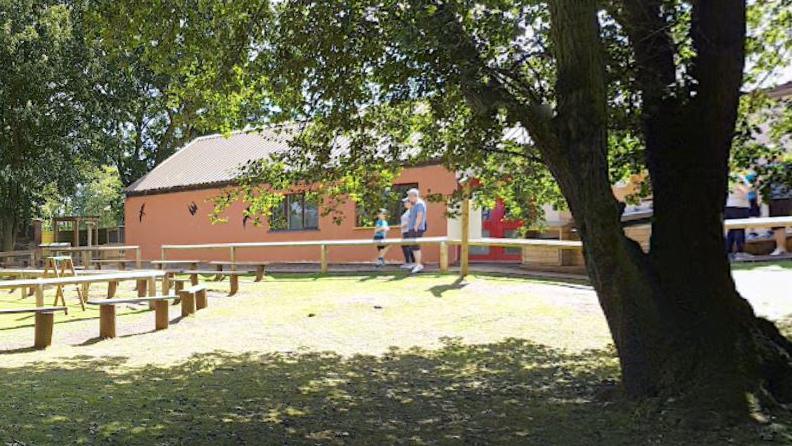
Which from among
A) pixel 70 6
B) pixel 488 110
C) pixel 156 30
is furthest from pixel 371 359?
pixel 70 6

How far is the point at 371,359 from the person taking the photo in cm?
735

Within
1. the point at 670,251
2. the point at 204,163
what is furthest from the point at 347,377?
the point at 204,163

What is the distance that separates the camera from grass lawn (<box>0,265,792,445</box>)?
4.61 m

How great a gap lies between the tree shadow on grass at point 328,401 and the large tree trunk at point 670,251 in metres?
0.56

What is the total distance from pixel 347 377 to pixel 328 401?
0.93 metres

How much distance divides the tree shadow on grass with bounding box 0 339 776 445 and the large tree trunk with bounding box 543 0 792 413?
22.0 inches

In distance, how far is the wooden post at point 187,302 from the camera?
33.9ft

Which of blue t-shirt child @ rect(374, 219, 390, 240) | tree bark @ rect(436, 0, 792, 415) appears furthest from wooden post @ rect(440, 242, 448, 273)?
tree bark @ rect(436, 0, 792, 415)

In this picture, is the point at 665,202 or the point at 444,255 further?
the point at 444,255

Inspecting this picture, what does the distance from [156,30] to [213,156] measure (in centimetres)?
1997

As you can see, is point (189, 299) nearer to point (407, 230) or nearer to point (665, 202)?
point (407, 230)

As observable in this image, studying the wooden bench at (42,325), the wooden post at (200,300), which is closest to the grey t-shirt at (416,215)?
the wooden post at (200,300)

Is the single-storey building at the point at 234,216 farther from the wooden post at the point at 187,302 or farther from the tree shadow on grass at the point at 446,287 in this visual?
the wooden post at the point at 187,302

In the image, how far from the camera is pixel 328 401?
5625 millimetres
